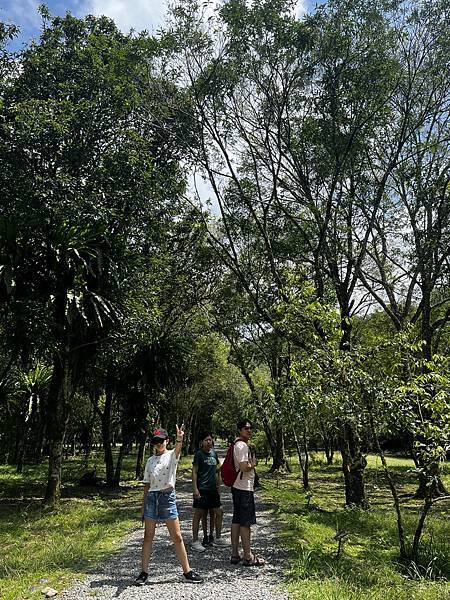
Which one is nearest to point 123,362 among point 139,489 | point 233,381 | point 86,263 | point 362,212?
point 139,489

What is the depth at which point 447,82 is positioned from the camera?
1213cm

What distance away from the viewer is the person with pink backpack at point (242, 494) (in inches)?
239

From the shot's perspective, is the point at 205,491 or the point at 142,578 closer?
the point at 142,578

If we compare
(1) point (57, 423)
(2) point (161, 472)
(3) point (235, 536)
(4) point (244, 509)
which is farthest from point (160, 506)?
(1) point (57, 423)

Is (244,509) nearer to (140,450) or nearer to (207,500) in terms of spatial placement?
(207,500)

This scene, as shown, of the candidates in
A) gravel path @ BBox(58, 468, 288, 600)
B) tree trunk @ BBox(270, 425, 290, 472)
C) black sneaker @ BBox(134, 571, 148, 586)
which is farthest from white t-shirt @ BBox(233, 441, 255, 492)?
tree trunk @ BBox(270, 425, 290, 472)

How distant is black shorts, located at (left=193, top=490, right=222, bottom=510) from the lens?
23.1 ft

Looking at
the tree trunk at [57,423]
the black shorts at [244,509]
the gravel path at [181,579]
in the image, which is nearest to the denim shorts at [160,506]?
the gravel path at [181,579]

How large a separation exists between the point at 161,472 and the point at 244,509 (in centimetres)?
123

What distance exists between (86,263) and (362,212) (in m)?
7.12

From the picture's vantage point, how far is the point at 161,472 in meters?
5.55

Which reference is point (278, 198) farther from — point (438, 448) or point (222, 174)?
point (438, 448)

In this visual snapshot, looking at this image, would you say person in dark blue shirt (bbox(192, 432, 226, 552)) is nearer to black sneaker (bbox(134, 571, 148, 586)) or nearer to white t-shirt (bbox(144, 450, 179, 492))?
white t-shirt (bbox(144, 450, 179, 492))

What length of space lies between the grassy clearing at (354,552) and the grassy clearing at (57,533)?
8.61 ft
